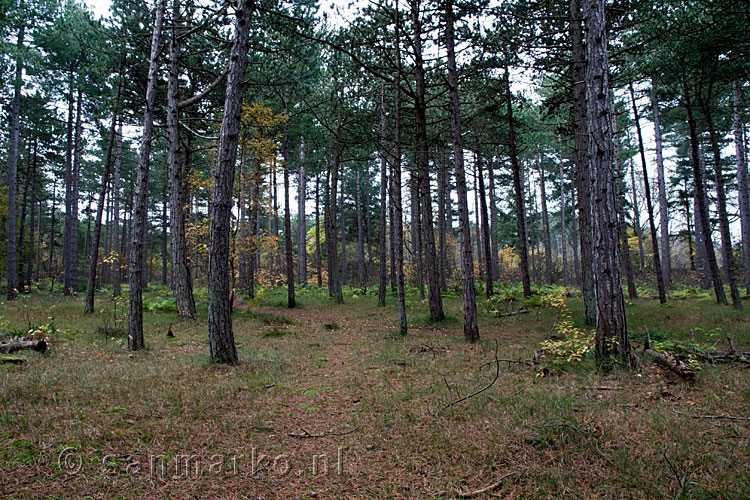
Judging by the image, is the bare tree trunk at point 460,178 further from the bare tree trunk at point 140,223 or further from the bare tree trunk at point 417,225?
the bare tree trunk at point 140,223

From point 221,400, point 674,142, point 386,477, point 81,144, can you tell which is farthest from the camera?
point 674,142

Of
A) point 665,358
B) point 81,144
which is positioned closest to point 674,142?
point 665,358

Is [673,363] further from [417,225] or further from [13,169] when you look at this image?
[13,169]

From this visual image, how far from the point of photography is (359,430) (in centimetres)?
425

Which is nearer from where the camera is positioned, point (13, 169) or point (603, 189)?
point (603, 189)

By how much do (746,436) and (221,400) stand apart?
222 inches

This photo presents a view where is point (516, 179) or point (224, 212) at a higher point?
point (516, 179)

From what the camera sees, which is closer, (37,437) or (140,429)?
(37,437)

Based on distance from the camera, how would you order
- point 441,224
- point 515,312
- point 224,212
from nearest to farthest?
point 224,212 < point 515,312 < point 441,224

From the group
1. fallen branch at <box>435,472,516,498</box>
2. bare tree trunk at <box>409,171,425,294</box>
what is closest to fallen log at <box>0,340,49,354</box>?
fallen branch at <box>435,472,516,498</box>

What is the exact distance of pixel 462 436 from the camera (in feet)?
12.5

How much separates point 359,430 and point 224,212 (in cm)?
452

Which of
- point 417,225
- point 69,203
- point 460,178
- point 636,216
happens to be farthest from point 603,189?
point 636,216

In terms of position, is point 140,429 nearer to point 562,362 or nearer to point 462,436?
point 462,436
